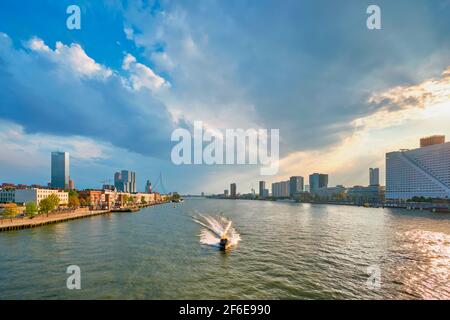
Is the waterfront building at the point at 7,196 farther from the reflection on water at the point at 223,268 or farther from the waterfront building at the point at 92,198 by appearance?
the reflection on water at the point at 223,268

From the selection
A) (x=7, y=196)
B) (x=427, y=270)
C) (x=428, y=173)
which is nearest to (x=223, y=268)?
(x=427, y=270)

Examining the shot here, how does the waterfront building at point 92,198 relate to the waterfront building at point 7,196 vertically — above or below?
below

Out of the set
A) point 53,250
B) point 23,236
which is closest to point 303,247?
point 53,250

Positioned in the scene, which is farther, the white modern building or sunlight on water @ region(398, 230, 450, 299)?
the white modern building

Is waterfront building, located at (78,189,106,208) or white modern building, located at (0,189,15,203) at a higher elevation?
white modern building, located at (0,189,15,203)

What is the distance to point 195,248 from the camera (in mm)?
34594

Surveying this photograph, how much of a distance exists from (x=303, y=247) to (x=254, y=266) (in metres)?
12.7

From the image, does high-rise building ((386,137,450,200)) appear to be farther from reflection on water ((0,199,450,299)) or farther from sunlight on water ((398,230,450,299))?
reflection on water ((0,199,450,299))

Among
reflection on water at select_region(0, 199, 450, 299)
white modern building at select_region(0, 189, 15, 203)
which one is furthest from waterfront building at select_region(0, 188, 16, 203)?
reflection on water at select_region(0, 199, 450, 299)

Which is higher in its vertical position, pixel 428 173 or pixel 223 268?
pixel 428 173

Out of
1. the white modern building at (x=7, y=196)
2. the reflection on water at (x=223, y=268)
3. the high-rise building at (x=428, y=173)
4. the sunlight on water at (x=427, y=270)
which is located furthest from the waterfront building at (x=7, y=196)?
the high-rise building at (x=428, y=173)

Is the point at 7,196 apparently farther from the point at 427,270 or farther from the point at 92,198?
the point at 427,270
